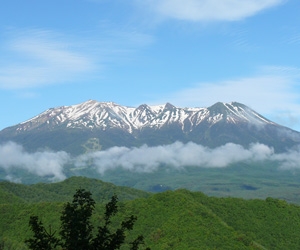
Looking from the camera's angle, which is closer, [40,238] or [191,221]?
[40,238]

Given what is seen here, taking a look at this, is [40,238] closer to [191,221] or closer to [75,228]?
[75,228]

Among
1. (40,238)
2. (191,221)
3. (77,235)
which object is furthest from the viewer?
(191,221)

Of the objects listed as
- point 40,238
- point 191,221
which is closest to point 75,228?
point 40,238

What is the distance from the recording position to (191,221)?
107188 mm

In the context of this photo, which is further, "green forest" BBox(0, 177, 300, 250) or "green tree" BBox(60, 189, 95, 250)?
"green forest" BBox(0, 177, 300, 250)

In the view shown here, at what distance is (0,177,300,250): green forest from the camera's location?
101 metres

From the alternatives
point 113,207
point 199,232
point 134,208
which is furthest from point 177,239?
point 113,207

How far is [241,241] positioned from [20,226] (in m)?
47.3

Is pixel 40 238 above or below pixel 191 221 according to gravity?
above

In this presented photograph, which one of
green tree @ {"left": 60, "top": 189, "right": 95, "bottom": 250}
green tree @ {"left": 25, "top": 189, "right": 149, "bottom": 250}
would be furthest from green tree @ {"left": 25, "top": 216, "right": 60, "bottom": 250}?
green tree @ {"left": 60, "top": 189, "right": 95, "bottom": 250}

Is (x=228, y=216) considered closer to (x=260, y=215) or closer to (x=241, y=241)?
(x=260, y=215)

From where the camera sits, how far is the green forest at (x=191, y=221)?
101 metres

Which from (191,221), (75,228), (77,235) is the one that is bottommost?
(191,221)

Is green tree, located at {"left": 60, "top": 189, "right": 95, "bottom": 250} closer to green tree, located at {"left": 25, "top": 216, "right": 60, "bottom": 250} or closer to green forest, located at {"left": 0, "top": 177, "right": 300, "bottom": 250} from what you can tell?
green tree, located at {"left": 25, "top": 216, "right": 60, "bottom": 250}
